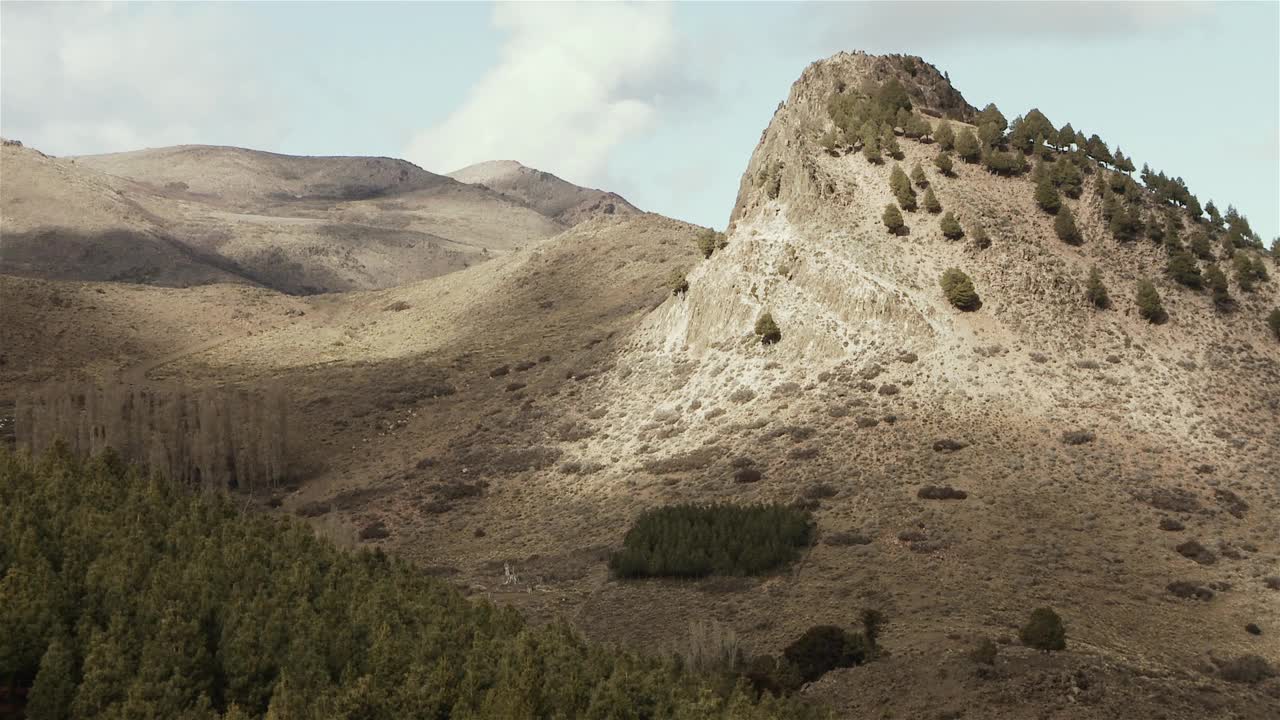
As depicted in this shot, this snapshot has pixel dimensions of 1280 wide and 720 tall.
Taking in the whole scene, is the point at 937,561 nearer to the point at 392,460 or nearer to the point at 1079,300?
the point at 1079,300

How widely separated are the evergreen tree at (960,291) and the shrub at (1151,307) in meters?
8.80

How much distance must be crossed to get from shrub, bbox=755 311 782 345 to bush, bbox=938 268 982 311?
10016mm

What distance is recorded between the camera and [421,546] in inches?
2170

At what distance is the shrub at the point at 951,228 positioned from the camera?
67062 mm

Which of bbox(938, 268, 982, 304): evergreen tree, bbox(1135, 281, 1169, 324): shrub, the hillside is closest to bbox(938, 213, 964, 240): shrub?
the hillside

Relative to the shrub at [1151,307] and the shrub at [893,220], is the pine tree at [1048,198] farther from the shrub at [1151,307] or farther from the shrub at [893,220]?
the shrub at [1151,307]

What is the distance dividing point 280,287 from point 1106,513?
480 ft

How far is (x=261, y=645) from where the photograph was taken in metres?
26.3

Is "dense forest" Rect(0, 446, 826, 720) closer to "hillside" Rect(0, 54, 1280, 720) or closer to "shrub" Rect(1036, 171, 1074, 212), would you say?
"hillside" Rect(0, 54, 1280, 720)

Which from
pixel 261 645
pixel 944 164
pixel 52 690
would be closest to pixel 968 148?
pixel 944 164

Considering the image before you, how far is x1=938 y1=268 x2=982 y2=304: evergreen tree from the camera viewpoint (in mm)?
62906

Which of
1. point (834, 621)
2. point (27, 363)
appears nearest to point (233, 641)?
point (834, 621)

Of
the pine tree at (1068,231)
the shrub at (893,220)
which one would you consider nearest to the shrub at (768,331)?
the shrub at (893,220)

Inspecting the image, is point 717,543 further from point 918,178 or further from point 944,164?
point 944,164
